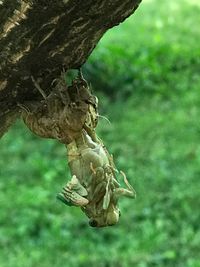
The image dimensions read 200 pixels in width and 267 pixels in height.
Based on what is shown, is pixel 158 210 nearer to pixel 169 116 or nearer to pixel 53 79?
pixel 169 116

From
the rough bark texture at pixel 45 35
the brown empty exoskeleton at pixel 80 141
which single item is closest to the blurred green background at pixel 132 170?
the brown empty exoskeleton at pixel 80 141

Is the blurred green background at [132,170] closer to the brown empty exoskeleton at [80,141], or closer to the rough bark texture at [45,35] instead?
the brown empty exoskeleton at [80,141]

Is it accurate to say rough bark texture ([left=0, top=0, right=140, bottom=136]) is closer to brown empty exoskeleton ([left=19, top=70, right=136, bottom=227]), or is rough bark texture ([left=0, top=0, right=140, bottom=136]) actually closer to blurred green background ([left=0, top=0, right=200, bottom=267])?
brown empty exoskeleton ([left=19, top=70, right=136, bottom=227])

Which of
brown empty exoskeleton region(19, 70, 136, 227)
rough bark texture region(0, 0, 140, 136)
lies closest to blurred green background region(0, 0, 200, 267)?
brown empty exoskeleton region(19, 70, 136, 227)

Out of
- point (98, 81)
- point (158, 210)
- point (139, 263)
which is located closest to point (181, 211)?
point (158, 210)

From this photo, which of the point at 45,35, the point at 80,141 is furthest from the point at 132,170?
the point at 45,35

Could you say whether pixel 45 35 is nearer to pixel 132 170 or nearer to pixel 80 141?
pixel 80 141
